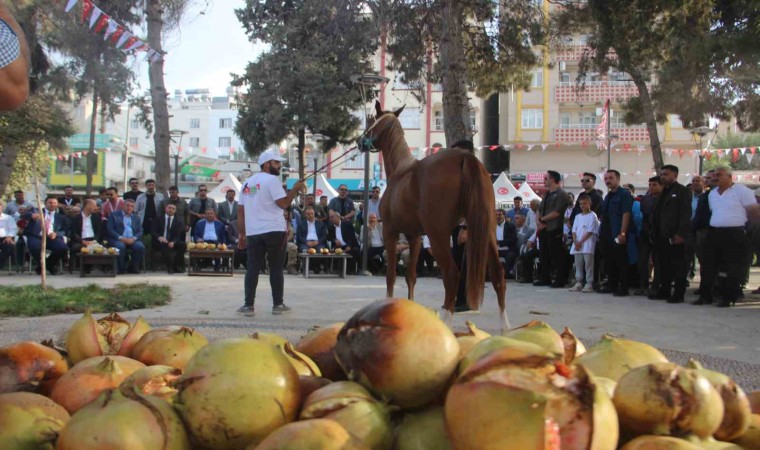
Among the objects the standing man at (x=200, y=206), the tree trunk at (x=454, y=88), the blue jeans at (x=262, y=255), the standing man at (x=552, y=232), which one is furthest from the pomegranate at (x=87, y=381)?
the standing man at (x=200, y=206)

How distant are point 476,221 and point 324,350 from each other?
185 inches

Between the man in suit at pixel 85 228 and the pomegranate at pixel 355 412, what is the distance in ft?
47.3

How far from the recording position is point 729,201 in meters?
9.16

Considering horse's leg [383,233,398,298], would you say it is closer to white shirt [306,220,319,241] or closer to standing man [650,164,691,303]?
standing man [650,164,691,303]

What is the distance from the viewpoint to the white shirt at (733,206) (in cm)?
910

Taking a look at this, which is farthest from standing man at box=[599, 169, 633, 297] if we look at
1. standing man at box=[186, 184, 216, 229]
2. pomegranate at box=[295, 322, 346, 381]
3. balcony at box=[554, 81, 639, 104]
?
balcony at box=[554, 81, 639, 104]

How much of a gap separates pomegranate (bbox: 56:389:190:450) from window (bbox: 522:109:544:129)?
48214mm

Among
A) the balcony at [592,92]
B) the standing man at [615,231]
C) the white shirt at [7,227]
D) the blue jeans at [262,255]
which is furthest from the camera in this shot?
the balcony at [592,92]

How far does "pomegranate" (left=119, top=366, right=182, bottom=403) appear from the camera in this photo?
1.49 metres

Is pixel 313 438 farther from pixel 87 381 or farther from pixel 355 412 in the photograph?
pixel 87 381

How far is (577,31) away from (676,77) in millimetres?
3114

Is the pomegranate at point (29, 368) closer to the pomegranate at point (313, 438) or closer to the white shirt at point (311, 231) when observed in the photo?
the pomegranate at point (313, 438)

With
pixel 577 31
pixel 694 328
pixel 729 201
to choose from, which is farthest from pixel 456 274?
pixel 577 31

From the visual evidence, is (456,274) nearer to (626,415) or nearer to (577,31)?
(626,415)
